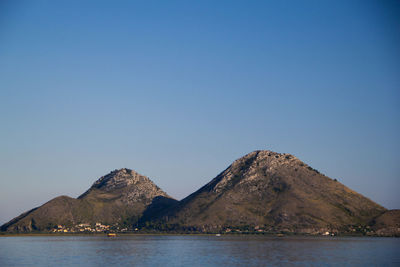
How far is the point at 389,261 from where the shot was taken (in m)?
180

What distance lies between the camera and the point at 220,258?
620 ft

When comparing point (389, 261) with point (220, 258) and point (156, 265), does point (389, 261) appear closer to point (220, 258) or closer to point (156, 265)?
point (220, 258)

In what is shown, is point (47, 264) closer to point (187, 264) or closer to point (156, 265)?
point (156, 265)

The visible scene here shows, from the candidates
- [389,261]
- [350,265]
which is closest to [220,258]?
[350,265]

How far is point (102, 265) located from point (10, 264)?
1201 inches

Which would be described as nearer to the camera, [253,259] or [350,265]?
[350,265]

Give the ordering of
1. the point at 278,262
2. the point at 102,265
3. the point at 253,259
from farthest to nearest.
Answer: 1. the point at 253,259
2. the point at 278,262
3. the point at 102,265

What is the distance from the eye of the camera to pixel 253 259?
7249 inches

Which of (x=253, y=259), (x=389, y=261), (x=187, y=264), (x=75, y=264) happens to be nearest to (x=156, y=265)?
(x=187, y=264)

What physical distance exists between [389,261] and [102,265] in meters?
101

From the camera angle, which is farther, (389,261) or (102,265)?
(389,261)

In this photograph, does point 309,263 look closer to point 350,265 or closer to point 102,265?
point 350,265

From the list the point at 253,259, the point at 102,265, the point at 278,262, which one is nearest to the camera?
the point at 102,265

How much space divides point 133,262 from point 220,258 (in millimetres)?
34921
